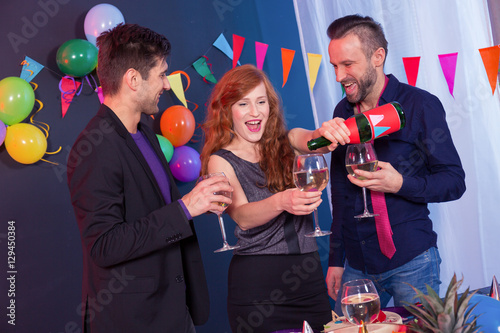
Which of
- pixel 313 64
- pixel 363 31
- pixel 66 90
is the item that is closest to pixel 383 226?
pixel 363 31

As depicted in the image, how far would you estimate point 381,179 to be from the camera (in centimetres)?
160

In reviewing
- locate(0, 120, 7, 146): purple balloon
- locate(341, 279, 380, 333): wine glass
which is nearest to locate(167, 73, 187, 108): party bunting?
locate(0, 120, 7, 146): purple balloon

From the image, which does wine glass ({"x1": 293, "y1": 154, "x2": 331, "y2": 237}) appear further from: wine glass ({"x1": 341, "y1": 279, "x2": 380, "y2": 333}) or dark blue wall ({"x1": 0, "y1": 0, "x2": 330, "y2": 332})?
dark blue wall ({"x1": 0, "y1": 0, "x2": 330, "y2": 332})

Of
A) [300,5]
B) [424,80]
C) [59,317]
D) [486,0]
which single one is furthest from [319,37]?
[59,317]

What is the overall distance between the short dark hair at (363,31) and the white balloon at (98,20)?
1.43 metres

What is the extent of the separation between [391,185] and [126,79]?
0.97 meters

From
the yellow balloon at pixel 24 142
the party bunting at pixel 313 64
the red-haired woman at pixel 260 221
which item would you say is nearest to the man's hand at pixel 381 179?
the red-haired woman at pixel 260 221

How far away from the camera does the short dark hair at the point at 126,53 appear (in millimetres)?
1697

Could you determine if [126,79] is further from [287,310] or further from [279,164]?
[287,310]

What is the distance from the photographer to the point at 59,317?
2832mm

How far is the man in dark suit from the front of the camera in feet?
4.78

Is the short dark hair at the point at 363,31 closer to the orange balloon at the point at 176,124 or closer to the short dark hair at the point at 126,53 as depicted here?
the short dark hair at the point at 126,53

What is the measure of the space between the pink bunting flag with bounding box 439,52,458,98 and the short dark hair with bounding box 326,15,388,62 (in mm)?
593

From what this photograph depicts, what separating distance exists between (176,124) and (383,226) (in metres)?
1.65
